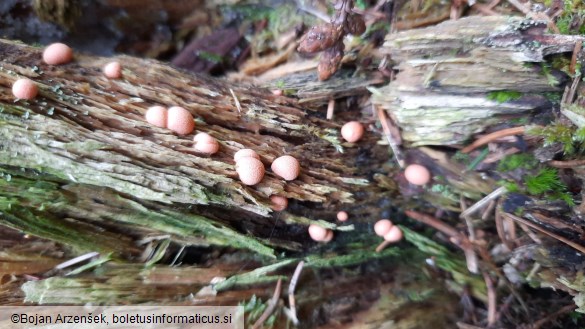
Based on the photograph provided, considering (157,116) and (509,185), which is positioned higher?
(509,185)

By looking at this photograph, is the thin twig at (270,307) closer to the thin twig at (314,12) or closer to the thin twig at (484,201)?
the thin twig at (484,201)

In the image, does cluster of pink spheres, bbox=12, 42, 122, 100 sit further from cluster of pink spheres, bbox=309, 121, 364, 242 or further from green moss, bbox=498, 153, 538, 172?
green moss, bbox=498, 153, 538, 172

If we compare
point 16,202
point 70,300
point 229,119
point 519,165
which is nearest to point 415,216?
point 519,165

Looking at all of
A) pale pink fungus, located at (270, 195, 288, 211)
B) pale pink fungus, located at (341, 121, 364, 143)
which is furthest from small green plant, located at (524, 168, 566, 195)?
pale pink fungus, located at (270, 195, 288, 211)

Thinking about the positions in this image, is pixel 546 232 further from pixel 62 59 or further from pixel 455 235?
pixel 62 59

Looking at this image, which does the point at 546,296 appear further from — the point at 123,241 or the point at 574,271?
the point at 123,241

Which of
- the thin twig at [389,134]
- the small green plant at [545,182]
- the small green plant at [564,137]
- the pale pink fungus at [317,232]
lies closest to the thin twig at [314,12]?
the thin twig at [389,134]

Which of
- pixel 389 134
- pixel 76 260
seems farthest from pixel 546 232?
pixel 76 260
